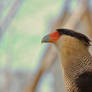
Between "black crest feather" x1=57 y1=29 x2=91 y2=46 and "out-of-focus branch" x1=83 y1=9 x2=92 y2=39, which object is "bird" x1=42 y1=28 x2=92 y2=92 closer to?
"black crest feather" x1=57 y1=29 x2=91 y2=46

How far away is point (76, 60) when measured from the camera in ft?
11.9

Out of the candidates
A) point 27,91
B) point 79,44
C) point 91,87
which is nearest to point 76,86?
point 91,87

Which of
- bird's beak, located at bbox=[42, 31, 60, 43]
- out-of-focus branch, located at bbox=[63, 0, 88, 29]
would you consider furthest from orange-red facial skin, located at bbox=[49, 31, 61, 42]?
out-of-focus branch, located at bbox=[63, 0, 88, 29]

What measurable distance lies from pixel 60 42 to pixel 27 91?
115 cm

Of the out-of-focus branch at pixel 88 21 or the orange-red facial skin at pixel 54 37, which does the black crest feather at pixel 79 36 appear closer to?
the orange-red facial skin at pixel 54 37

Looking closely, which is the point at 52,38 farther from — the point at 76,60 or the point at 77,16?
the point at 77,16

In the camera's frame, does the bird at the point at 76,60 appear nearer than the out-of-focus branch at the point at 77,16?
Yes

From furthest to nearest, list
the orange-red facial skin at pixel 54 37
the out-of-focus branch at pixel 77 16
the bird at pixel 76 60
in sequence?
the out-of-focus branch at pixel 77 16 < the orange-red facial skin at pixel 54 37 < the bird at pixel 76 60

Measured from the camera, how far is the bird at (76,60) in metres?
3.52

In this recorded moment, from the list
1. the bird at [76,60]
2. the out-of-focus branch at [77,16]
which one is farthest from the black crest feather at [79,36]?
the out-of-focus branch at [77,16]

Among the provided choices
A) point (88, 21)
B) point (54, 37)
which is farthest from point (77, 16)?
point (54, 37)

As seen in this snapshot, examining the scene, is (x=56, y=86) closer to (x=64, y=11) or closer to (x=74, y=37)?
(x=64, y=11)

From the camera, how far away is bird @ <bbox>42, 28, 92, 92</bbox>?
138 inches

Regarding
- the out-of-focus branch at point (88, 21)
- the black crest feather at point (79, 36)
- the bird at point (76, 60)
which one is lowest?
the bird at point (76, 60)
